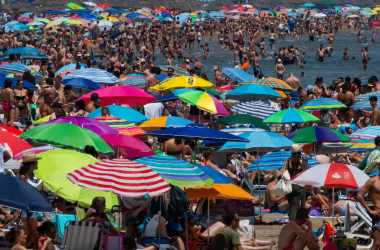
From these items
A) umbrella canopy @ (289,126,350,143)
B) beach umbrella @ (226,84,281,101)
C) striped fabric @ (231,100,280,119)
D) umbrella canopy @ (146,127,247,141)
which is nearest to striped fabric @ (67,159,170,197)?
umbrella canopy @ (146,127,247,141)

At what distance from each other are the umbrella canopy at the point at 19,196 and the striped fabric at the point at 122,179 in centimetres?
41

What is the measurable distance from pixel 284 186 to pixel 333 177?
1542mm

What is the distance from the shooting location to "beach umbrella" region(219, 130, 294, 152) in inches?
549

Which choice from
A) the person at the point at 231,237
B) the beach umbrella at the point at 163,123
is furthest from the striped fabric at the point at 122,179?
the beach umbrella at the point at 163,123

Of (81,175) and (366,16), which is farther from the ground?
(81,175)

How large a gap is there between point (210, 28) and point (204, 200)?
52942 millimetres

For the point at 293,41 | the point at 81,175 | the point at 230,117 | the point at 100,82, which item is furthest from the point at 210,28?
the point at 81,175

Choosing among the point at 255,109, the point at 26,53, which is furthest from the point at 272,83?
the point at 26,53

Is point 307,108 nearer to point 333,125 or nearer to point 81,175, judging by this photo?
point 333,125

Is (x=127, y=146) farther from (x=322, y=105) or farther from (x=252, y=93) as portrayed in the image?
(x=252, y=93)

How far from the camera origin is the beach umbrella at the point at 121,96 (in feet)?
53.8

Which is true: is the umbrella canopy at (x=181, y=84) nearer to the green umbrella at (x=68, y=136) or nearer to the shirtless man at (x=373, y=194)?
the green umbrella at (x=68, y=136)

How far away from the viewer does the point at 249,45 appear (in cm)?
5862

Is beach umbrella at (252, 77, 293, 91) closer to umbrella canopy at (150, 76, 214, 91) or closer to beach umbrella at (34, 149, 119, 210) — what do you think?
umbrella canopy at (150, 76, 214, 91)
